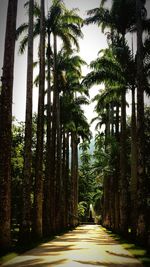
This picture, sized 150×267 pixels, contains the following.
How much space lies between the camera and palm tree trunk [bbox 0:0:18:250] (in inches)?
484

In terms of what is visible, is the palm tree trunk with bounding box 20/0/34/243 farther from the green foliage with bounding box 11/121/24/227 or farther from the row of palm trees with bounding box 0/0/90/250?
the green foliage with bounding box 11/121/24/227

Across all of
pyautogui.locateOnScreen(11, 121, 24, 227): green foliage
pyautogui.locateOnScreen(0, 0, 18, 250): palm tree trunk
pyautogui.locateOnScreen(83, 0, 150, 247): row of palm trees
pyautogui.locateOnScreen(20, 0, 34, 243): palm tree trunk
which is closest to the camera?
pyautogui.locateOnScreen(0, 0, 18, 250): palm tree trunk

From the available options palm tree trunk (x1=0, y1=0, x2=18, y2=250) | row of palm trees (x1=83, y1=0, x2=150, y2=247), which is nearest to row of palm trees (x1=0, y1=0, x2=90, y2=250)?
palm tree trunk (x1=0, y1=0, x2=18, y2=250)

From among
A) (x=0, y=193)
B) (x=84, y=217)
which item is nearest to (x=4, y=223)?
(x=0, y=193)

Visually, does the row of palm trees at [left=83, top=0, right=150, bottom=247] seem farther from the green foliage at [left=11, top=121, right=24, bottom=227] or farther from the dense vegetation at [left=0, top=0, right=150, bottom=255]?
the green foliage at [left=11, top=121, right=24, bottom=227]

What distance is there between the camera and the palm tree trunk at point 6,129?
12.3m

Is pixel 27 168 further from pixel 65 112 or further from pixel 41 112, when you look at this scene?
pixel 65 112

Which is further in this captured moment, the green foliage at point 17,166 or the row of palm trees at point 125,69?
the green foliage at point 17,166

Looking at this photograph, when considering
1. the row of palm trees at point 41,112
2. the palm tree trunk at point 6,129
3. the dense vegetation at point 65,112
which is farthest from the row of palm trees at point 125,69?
the palm tree trunk at point 6,129

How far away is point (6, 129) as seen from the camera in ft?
42.4

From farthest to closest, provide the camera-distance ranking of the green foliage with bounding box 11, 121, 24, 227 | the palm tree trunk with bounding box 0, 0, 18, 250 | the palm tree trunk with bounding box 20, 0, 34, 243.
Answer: the green foliage with bounding box 11, 121, 24, 227, the palm tree trunk with bounding box 20, 0, 34, 243, the palm tree trunk with bounding box 0, 0, 18, 250

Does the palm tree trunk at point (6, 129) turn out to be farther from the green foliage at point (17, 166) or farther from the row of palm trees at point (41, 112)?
the green foliage at point (17, 166)

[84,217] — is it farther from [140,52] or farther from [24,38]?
[140,52]

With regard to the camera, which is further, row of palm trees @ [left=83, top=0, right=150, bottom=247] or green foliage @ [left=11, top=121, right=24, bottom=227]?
green foliage @ [left=11, top=121, right=24, bottom=227]
